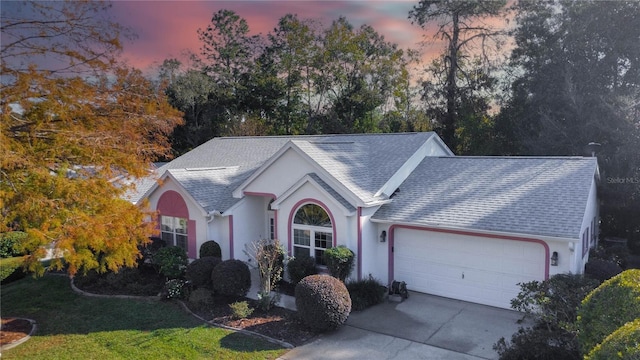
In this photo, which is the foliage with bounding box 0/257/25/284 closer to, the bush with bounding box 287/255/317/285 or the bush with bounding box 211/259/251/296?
the bush with bounding box 211/259/251/296

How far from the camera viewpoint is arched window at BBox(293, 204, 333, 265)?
14883mm

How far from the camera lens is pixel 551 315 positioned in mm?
9344

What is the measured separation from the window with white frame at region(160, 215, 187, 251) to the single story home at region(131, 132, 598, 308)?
0.05 meters

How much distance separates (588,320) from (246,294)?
32.8ft

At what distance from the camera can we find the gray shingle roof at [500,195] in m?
12.8

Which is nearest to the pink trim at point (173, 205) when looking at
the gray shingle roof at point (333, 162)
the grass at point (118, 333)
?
the gray shingle roof at point (333, 162)

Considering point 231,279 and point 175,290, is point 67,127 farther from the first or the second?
point 175,290

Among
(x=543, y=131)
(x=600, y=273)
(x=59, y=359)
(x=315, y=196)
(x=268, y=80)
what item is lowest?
(x=59, y=359)

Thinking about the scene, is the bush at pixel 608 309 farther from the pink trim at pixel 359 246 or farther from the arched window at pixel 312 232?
the arched window at pixel 312 232

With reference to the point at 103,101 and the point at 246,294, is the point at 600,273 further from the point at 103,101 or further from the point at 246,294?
the point at 103,101

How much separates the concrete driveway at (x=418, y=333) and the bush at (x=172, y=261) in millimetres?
6969

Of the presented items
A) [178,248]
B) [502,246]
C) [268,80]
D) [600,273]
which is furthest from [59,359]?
[268,80]

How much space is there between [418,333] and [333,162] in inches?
271

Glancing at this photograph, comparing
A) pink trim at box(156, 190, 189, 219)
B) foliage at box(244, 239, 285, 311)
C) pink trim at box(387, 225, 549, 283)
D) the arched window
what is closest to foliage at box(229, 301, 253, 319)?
foliage at box(244, 239, 285, 311)
